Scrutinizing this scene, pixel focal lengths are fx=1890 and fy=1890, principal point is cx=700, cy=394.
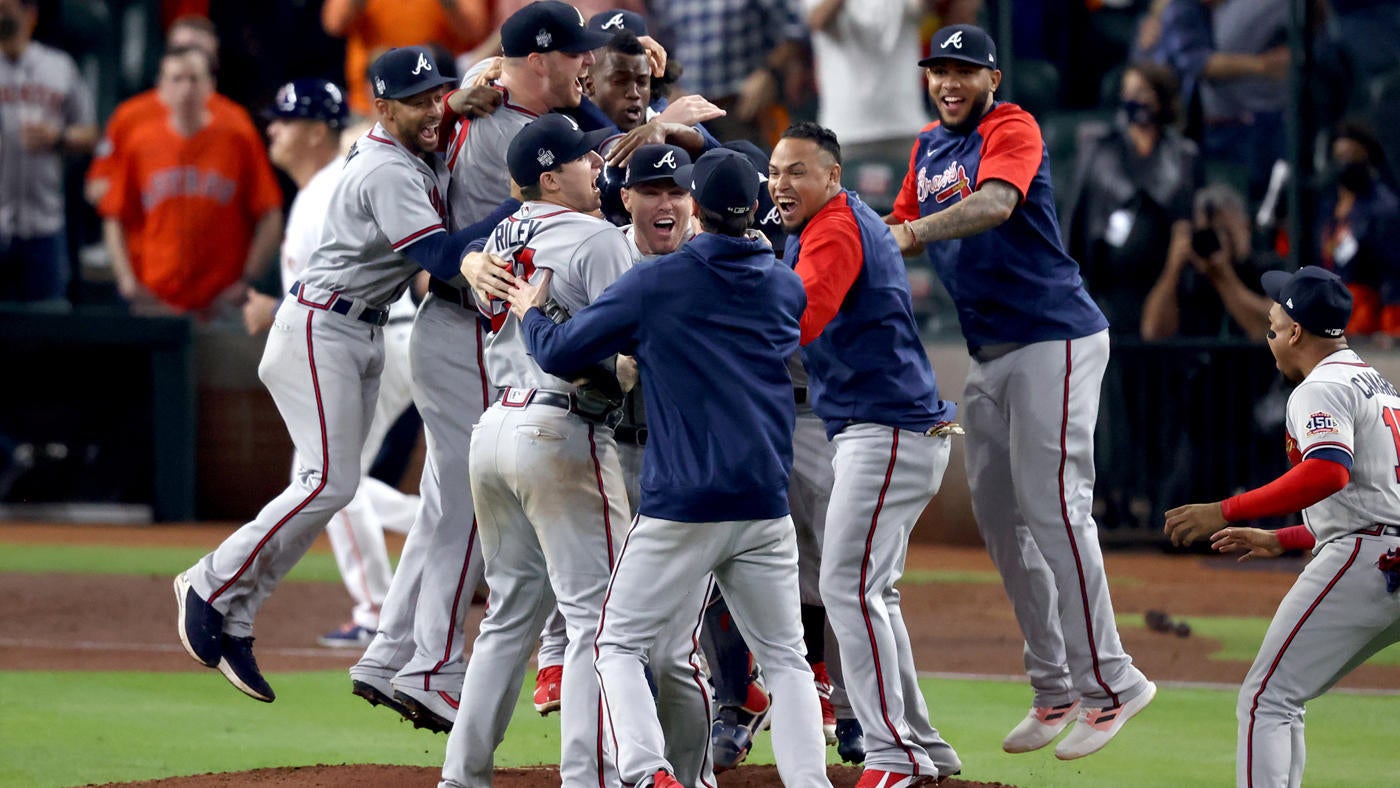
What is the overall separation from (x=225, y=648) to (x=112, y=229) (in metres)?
7.63

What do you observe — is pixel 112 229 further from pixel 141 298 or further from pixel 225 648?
pixel 225 648

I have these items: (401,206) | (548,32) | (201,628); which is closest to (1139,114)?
(548,32)

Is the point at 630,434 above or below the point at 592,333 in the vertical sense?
below

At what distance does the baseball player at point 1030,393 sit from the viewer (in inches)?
240

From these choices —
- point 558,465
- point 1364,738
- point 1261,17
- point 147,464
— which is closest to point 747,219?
point 558,465

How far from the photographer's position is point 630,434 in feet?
19.3

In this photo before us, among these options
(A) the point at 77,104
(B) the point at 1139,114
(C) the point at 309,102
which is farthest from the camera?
(A) the point at 77,104

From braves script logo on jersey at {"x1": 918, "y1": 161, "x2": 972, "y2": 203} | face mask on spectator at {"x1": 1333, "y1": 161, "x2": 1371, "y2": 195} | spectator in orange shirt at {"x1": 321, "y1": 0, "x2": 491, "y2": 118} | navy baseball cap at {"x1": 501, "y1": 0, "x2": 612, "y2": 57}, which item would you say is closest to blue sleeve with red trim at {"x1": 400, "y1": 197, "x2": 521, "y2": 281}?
navy baseball cap at {"x1": 501, "y1": 0, "x2": 612, "y2": 57}

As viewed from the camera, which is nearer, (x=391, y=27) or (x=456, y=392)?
(x=456, y=392)

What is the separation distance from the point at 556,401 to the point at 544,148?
0.71m

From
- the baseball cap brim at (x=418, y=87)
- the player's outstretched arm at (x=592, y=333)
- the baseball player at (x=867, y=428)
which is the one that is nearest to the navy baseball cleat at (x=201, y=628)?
the baseball cap brim at (x=418, y=87)

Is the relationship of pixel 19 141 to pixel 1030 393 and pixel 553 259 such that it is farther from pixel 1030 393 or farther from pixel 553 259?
pixel 1030 393

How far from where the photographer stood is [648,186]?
17.0 ft

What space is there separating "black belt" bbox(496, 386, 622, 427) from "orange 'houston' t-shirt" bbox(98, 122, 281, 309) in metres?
8.07
